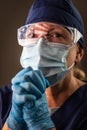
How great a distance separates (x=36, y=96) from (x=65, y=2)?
522 mm

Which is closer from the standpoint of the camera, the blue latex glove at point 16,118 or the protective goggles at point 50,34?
the blue latex glove at point 16,118

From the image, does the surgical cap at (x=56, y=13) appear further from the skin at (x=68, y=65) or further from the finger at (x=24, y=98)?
the finger at (x=24, y=98)

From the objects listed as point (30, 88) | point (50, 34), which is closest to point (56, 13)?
point (50, 34)

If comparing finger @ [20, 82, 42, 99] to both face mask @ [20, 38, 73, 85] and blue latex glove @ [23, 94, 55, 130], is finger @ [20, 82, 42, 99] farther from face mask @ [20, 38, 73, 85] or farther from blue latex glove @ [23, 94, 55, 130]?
face mask @ [20, 38, 73, 85]

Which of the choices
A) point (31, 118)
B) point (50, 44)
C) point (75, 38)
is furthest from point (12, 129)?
point (75, 38)

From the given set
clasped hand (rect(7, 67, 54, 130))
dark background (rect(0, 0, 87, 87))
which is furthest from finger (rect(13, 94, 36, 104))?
dark background (rect(0, 0, 87, 87))

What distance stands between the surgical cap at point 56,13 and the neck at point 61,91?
0.19 m

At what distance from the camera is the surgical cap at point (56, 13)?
49.8 inches

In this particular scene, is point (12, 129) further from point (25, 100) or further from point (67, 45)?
point (67, 45)

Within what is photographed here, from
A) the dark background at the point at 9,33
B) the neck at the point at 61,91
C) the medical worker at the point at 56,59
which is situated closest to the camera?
the medical worker at the point at 56,59

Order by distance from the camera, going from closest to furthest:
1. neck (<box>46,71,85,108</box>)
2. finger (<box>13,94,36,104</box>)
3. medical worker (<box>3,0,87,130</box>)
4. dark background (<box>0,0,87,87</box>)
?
finger (<box>13,94,36,104</box>) < medical worker (<box>3,0,87,130</box>) < neck (<box>46,71,85,108</box>) < dark background (<box>0,0,87,87</box>)

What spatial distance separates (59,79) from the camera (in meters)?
1.22

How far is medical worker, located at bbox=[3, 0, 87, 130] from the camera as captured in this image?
3.82 ft

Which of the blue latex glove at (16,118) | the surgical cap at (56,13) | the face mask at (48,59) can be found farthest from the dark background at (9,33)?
the blue latex glove at (16,118)
